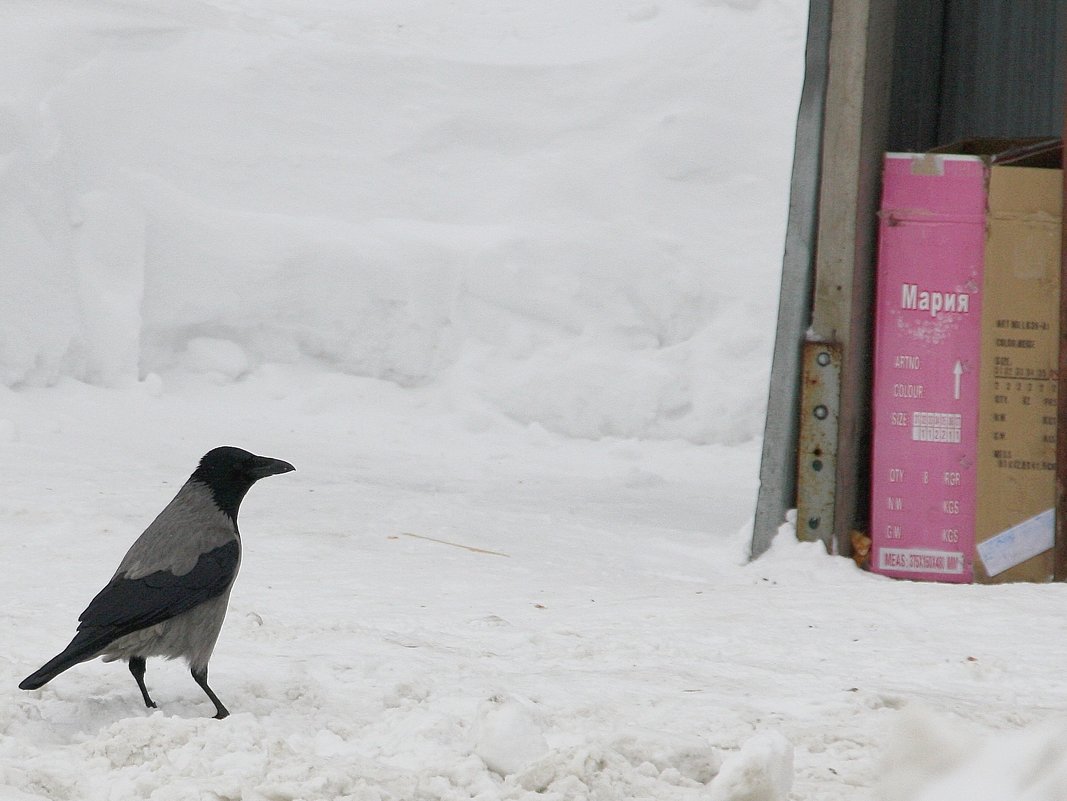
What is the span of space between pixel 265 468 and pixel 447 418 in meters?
4.83

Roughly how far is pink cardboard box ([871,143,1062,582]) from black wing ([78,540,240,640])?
3130 mm

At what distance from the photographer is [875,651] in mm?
4098

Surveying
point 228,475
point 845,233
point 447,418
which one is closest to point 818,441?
point 845,233

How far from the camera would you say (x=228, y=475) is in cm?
356

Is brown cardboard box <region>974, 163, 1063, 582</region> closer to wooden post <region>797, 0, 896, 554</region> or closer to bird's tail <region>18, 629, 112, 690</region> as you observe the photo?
wooden post <region>797, 0, 896, 554</region>

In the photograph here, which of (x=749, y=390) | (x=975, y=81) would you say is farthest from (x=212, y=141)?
(x=975, y=81)

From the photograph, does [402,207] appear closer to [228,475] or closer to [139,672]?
[228,475]

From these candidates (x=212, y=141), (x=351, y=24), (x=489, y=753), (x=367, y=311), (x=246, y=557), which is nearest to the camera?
(x=489, y=753)

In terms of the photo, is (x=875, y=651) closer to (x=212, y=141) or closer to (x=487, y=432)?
(x=487, y=432)

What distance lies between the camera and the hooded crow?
9.87ft

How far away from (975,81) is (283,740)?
6.09 meters

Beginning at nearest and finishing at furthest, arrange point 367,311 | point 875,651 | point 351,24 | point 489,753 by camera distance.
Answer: point 489,753 < point 875,651 < point 367,311 < point 351,24

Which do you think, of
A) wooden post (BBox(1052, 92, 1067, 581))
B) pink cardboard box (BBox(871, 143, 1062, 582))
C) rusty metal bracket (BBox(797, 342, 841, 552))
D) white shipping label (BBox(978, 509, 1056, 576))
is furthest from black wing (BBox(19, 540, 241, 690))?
wooden post (BBox(1052, 92, 1067, 581))

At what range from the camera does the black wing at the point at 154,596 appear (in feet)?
9.92
